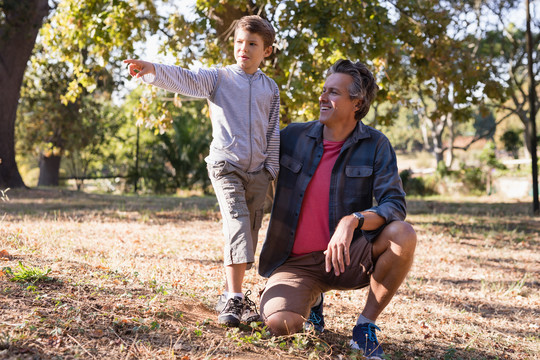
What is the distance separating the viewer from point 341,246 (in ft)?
9.34

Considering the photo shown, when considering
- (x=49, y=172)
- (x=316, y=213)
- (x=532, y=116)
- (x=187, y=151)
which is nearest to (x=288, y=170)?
(x=316, y=213)

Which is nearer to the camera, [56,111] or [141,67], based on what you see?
[141,67]

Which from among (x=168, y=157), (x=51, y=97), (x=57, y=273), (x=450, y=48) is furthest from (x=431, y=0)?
(x=51, y=97)

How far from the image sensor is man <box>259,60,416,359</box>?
3.03 meters

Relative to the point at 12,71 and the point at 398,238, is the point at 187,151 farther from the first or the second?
the point at 398,238

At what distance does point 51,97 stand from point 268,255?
18.7m

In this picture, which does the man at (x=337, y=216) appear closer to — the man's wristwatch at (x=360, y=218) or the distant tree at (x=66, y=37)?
the man's wristwatch at (x=360, y=218)

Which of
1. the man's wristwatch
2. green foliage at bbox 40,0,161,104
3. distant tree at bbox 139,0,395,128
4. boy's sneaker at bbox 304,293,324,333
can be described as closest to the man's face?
the man's wristwatch

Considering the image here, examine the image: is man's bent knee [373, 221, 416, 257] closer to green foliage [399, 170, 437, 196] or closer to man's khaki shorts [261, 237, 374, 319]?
man's khaki shorts [261, 237, 374, 319]

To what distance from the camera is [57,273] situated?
148 inches

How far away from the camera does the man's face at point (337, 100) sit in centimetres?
335

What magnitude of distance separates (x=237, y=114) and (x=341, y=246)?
1.06 m

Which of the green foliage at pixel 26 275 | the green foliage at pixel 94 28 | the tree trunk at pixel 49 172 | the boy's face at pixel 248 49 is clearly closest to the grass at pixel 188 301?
the green foliage at pixel 26 275

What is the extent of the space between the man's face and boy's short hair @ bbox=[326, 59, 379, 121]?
0.03 m
